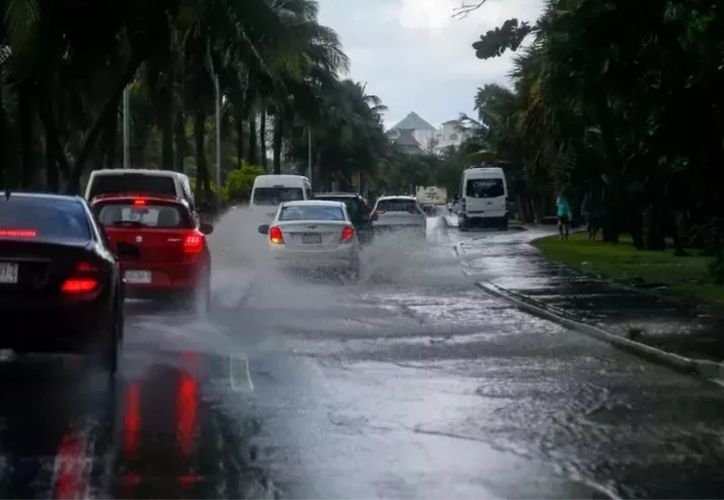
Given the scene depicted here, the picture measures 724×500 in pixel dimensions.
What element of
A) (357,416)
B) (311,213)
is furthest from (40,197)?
(311,213)

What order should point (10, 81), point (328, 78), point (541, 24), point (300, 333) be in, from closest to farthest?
1. point (300, 333)
2. point (541, 24)
3. point (10, 81)
4. point (328, 78)

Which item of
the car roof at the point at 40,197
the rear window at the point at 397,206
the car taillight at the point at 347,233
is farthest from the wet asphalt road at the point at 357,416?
the rear window at the point at 397,206

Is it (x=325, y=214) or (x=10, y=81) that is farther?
(x=10, y=81)

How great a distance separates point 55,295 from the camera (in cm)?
1165

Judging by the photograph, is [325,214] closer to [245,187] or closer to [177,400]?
[177,400]

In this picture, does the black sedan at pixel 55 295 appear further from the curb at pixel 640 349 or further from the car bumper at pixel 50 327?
the curb at pixel 640 349

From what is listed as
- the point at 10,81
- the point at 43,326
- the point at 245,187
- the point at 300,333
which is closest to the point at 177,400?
the point at 43,326

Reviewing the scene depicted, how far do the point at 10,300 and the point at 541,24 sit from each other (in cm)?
1346

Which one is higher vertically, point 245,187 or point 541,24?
point 541,24

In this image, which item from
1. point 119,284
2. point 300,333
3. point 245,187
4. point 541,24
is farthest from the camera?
point 245,187

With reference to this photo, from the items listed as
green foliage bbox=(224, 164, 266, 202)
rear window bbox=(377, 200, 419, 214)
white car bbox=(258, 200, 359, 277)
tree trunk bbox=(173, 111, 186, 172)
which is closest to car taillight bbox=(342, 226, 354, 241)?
white car bbox=(258, 200, 359, 277)

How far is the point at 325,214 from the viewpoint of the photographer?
1054 inches

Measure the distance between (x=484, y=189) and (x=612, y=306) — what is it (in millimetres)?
42339

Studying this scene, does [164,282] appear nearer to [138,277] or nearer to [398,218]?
[138,277]
